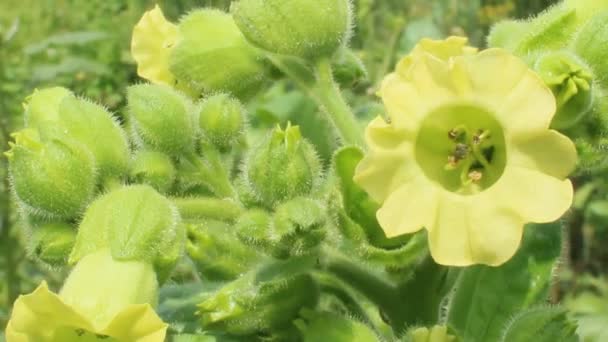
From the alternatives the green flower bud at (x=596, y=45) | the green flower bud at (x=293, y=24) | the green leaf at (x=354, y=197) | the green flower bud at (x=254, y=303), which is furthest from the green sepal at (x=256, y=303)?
the green flower bud at (x=596, y=45)

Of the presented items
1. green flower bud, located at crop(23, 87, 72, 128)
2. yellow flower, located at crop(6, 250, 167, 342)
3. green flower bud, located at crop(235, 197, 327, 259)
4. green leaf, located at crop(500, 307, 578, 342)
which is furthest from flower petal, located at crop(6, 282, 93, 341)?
green leaf, located at crop(500, 307, 578, 342)

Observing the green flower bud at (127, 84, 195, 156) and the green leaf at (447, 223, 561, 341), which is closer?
the green flower bud at (127, 84, 195, 156)

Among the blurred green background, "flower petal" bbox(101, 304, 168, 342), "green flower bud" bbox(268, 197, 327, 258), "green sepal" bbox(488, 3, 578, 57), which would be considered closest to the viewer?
"flower petal" bbox(101, 304, 168, 342)

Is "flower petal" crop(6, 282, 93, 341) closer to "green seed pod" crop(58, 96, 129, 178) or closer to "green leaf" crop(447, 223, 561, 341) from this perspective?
"green seed pod" crop(58, 96, 129, 178)

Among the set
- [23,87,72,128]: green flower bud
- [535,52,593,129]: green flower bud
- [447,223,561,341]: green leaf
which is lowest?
[447,223,561,341]: green leaf

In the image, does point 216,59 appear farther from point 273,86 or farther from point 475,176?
point 273,86

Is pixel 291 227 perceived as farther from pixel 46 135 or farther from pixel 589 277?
pixel 589 277

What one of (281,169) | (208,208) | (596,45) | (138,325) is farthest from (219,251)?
(596,45)
